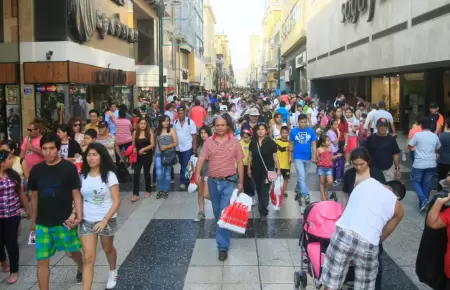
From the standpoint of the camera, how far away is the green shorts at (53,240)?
4.57 metres

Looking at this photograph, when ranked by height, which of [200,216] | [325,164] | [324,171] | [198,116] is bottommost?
[200,216]

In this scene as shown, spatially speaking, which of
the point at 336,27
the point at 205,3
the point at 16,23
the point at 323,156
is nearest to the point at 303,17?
the point at 336,27

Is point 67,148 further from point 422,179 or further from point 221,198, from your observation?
point 422,179

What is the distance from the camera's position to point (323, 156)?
336 inches

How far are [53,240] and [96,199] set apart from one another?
21.1 inches

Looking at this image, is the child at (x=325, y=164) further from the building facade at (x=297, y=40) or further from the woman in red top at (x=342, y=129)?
the building facade at (x=297, y=40)

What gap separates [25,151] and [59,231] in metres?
3.33

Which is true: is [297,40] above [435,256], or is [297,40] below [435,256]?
above

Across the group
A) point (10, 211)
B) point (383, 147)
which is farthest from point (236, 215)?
point (383, 147)

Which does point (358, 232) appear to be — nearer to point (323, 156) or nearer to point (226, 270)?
point (226, 270)

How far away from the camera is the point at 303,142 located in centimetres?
864

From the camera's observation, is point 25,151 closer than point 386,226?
No

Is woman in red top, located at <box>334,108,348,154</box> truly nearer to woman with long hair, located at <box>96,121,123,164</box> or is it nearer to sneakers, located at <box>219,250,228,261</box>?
woman with long hair, located at <box>96,121,123,164</box>

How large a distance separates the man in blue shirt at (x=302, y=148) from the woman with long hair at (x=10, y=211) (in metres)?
4.70
